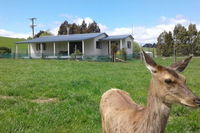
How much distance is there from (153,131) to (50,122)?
3.12 meters

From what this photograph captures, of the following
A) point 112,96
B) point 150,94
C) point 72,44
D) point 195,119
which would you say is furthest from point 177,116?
point 72,44

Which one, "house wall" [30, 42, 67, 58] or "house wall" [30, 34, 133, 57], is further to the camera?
"house wall" [30, 42, 67, 58]

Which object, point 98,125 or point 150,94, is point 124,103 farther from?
point 98,125

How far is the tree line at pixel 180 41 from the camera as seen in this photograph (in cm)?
4281

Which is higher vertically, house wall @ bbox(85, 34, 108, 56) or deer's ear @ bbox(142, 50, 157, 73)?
house wall @ bbox(85, 34, 108, 56)

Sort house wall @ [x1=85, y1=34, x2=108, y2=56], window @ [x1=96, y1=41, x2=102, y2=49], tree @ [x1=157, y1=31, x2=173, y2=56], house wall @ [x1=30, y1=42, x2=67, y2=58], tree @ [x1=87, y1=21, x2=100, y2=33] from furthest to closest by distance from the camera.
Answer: tree @ [x1=87, y1=21, x2=100, y2=33] → tree @ [x1=157, y1=31, x2=173, y2=56] → house wall @ [x1=30, y1=42, x2=67, y2=58] → window @ [x1=96, y1=41, x2=102, y2=49] → house wall @ [x1=85, y1=34, x2=108, y2=56]

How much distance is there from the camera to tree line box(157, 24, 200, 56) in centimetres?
4281

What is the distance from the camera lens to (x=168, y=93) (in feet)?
8.99

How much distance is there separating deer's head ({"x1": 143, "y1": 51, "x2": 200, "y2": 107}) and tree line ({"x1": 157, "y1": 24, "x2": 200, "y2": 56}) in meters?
40.8

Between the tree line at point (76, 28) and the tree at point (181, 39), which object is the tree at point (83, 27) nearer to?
the tree line at point (76, 28)

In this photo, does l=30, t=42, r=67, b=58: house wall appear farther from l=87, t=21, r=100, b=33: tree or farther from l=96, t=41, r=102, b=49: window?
l=87, t=21, r=100, b=33: tree

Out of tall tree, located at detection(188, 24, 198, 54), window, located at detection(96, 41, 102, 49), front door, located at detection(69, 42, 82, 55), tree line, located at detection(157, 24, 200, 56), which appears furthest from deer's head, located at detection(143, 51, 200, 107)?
tall tree, located at detection(188, 24, 198, 54)

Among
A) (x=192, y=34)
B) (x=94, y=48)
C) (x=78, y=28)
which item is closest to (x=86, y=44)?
(x=94, y=48)

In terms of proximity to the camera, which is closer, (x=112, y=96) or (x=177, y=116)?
(x=112, y=96)
